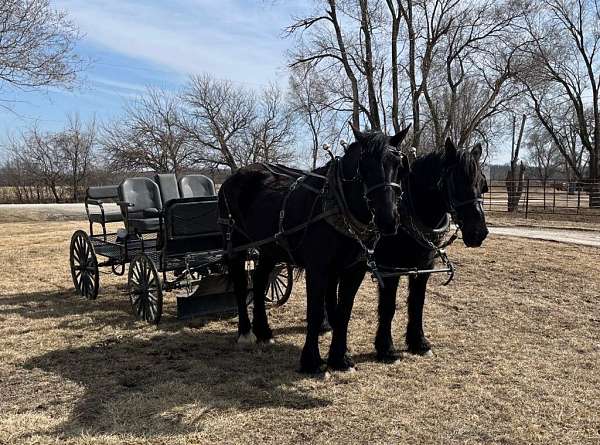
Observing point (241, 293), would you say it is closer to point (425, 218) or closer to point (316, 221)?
point (316, 221)

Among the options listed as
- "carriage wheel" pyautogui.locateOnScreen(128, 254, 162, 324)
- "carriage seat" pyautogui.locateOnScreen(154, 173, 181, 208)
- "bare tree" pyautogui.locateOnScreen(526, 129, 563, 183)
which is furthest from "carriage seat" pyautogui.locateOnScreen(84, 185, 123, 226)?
"bare tree" pyautogui.locateOnScreen(526, 129, 563, 183)

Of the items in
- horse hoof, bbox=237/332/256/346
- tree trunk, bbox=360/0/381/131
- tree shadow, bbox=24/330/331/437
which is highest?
tree trunk, bbox=360/0/381/131

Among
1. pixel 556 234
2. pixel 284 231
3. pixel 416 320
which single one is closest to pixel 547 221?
pixel 556 234

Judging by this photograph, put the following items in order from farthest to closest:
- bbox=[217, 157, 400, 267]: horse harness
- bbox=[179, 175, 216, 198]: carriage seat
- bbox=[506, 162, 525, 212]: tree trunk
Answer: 1. bbox=[506, 162, 525, 212]: tree trunk
2. bbox=[179, 175, 216, 198]: carriage seat
3. bbox=[217, 157, 400, 267]: horse harness

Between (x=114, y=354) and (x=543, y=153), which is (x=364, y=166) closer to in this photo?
(x=114, y=354)

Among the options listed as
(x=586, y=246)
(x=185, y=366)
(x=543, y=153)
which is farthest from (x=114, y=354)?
(x=543, y=153)

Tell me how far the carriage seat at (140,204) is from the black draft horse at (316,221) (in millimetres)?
1465

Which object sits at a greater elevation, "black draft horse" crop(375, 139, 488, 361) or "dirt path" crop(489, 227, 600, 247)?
"black draft horse" crop(375, 139, 488, 361)

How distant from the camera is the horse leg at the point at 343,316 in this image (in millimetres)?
4766

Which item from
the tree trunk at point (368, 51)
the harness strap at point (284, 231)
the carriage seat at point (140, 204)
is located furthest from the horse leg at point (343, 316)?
the tree trunk at point (368, 51)

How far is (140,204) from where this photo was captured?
7.79 m

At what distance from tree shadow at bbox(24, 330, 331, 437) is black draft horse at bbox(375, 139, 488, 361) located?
1.18 metres

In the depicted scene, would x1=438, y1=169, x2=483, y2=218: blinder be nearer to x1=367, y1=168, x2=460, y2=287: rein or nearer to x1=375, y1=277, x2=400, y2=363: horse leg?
x1=367, y1=168, x2=460, y2=287: rein

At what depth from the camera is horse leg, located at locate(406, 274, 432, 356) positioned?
17.7 feet
